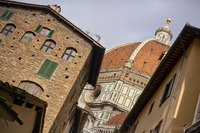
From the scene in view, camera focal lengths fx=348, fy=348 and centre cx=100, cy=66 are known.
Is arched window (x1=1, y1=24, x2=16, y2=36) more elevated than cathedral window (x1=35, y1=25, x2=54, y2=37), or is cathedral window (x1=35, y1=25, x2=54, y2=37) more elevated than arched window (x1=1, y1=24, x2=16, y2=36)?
cathedral window (x1=35, y1=25, x2=54, y2=37)

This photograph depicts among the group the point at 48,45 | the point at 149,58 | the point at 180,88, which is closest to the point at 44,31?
the point at 48,45

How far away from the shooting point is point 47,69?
21.8 metres

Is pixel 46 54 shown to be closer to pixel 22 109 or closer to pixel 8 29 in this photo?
pixel 8 29

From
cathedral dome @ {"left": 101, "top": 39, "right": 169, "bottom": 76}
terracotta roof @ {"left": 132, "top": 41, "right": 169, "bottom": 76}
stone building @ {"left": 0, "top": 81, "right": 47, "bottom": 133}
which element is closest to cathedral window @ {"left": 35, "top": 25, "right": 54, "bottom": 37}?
stone building @ {"left": 0, "top": 81, "right": 47, "bottom": 133}

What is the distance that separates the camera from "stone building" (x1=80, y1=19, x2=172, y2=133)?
59219 mm

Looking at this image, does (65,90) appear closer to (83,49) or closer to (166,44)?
(83,49)

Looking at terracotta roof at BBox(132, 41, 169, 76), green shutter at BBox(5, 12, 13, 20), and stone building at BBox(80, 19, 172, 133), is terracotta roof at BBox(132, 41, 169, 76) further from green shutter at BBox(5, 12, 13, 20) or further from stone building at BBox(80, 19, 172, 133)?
green shutter at BBox(5, 12, 13, 20)

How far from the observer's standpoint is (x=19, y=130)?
1226 cm

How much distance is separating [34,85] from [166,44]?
64.1m

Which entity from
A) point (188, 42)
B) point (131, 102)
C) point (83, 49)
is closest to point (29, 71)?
point (83, 49)

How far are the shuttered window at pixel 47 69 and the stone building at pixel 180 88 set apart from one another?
780 cm

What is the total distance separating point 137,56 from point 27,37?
167 ft

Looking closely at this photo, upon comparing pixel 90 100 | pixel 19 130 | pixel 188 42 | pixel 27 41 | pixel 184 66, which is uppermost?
pixel 90 100

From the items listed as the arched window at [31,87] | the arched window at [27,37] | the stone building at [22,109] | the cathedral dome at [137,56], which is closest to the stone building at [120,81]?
the cathedral dome at [137,56]
